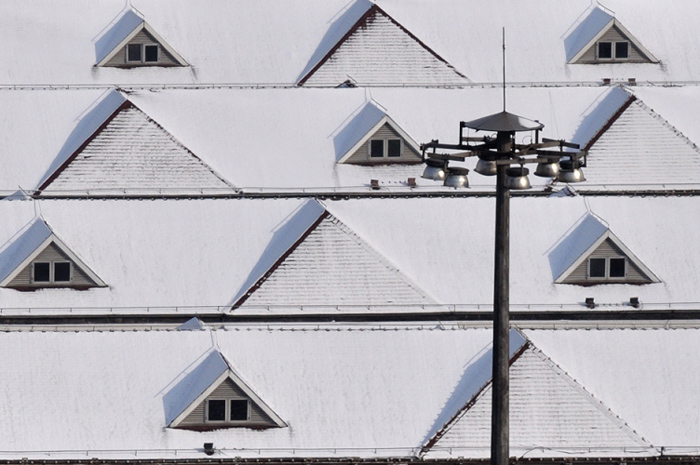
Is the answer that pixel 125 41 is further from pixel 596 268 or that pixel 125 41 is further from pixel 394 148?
pixel 596 268

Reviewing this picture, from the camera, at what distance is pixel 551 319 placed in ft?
229

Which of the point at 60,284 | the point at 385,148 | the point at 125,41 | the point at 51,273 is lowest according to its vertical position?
the point at 60,284

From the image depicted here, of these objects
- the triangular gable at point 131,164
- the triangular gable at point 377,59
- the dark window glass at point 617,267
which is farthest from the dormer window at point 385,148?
the dark window glass at point 617,267

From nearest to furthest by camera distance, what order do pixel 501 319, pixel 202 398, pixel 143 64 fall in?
pixel 501 319
pixel 202 398
pixel 143 64

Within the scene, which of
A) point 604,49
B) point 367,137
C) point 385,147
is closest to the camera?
point 367,137

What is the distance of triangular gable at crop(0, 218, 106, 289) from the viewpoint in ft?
229

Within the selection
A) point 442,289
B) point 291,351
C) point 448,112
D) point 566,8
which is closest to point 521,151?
point 291,351

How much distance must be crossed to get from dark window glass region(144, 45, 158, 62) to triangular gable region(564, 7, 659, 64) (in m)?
18.9

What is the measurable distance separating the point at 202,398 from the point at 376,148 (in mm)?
24478

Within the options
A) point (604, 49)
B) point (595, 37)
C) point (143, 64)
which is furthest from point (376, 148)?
point (604, 49)

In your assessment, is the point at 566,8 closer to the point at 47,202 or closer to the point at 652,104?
the point at 652,104

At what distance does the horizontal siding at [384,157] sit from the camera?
78875mm

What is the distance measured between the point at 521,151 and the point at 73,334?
83.1 ft

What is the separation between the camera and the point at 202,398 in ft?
186
